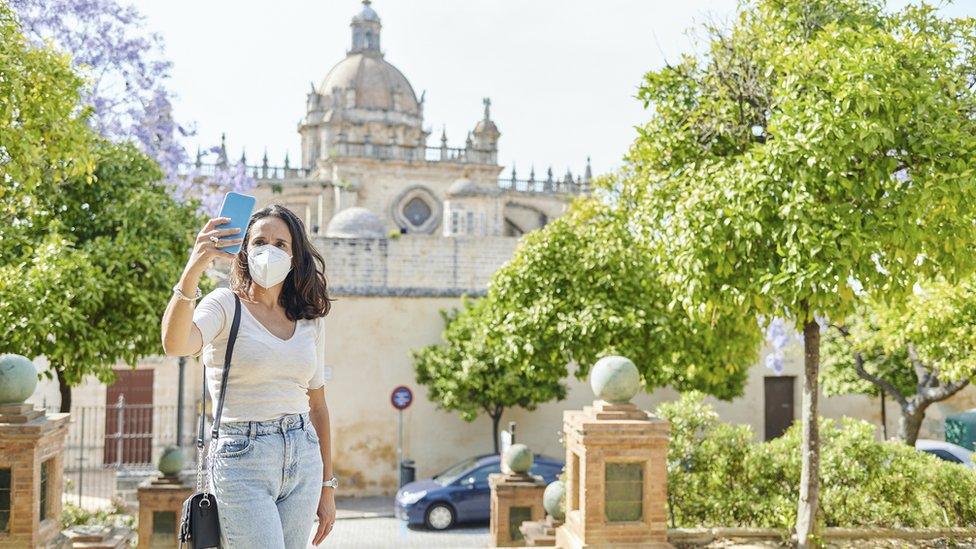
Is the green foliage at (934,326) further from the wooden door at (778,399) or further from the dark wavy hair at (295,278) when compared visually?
the dark wavy hair at (295,278)

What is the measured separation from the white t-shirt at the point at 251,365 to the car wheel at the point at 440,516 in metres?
12.1

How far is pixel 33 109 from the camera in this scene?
695 cm

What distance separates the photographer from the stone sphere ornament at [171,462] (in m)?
9.14

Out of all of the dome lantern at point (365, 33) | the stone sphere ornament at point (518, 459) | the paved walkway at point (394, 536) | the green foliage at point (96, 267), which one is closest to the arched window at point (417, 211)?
the dome lantern at point (365, 33)

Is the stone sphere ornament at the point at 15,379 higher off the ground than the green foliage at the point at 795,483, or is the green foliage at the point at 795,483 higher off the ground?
the stone sphere ornament at the point at 15,379

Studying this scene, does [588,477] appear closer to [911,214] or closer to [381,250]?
[911,214]

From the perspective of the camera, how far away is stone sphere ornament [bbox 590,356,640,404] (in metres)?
6.77

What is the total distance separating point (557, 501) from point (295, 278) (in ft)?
19.8

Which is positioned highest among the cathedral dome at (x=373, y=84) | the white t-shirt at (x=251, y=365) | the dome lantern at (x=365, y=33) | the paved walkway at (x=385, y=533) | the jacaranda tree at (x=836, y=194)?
the dome lantern at (x=365, y=33)

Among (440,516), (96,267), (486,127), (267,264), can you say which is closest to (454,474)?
(440,516)

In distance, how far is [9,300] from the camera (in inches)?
319

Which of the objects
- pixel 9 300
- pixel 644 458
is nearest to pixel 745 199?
pixel 644 458

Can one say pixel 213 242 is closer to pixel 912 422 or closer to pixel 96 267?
pixel 96 267

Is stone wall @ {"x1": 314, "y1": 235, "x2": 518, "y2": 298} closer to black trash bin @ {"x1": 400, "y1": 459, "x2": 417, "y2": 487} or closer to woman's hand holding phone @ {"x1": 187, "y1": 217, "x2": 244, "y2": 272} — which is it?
black trash bin @ {"x1": 400, "y1": 459, "x2": 417, "y2": 487}
